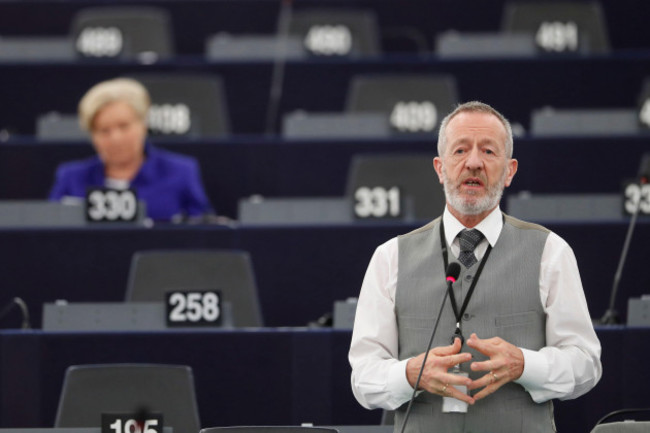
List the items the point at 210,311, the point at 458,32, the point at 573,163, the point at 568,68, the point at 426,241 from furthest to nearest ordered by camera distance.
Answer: the point at 458,32 → the point at 568,68 → the point at 573,163 → the point at 210,311 → the point at 426,241

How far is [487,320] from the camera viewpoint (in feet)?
9.07

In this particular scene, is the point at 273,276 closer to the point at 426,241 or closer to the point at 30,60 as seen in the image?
the point at 426,241

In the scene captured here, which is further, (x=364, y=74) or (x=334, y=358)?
(x=364, y=74)

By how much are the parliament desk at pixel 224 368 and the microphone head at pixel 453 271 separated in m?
1.02

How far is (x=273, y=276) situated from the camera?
15.3 feet

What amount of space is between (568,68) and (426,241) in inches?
147

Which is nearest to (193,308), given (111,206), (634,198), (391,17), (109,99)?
(111,206)

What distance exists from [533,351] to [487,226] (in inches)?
11.9

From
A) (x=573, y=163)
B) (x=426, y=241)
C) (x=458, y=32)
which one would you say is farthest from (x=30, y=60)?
(x=426, y=241)

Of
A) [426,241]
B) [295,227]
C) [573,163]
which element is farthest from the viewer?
[573,163]

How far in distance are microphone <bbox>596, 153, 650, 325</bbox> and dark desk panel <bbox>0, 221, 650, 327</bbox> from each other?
74 cm

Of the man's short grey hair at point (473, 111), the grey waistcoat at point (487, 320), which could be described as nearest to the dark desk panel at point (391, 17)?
the man's short grey hair at point (473, 111)

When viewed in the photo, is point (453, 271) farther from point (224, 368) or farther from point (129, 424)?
point (224, 368)

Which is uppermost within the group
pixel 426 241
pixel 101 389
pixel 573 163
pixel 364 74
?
pixel 364 74
